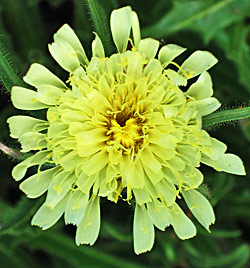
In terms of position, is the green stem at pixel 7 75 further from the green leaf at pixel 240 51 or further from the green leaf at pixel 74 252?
the green leaf at pixel 240 51

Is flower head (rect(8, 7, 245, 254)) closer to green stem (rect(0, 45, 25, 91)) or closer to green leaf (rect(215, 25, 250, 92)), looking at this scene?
green stem (rect(0, 45, 25, 91))

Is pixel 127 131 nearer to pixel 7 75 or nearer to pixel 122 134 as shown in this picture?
pixel 122 134

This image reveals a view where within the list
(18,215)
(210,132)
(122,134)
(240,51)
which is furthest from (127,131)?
(240,51)

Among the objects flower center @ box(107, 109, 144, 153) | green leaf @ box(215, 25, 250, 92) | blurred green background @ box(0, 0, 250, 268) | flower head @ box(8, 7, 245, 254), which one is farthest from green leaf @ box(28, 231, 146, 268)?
green leaf @ box(215, 25, 250, 92)

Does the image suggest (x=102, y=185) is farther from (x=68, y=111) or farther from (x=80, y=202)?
(x=68, y=111)

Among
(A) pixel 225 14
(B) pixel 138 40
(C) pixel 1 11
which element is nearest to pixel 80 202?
(B) pixel 138 40

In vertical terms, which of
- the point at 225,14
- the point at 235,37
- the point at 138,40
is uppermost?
the point at 138,40
